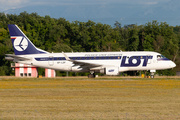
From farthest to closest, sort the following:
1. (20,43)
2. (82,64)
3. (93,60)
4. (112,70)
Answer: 1. (20,43)
2. (93,60)
3. (82,64)
4. (112,70)

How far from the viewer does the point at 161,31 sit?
97125mm

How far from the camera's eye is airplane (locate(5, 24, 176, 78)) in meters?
44.7

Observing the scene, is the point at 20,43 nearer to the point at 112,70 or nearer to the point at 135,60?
the point at 112,70

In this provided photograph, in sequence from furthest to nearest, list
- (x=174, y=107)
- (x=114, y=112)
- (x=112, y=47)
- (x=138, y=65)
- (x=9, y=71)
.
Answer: (x=112, y=47)
(x=9, y=71)
(x=138, y=65)
(x=174, y=107)
(x=114, y=112)

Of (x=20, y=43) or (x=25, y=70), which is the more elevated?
(x=20, y=43)

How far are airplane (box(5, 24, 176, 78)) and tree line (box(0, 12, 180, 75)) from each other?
118ft

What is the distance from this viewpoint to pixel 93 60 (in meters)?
45.9

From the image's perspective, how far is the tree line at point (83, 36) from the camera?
3602 inches

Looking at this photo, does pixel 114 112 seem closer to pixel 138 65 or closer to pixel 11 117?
pixel 11 117

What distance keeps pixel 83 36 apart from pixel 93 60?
6036cm

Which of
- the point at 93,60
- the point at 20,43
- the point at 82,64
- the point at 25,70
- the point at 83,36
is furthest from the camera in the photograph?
the point at 83,36

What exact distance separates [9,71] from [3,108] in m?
63.8

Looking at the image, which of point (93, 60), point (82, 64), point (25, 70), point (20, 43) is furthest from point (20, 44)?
point (25, 70)

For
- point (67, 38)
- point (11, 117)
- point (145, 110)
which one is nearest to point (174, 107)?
point (145, 110)
